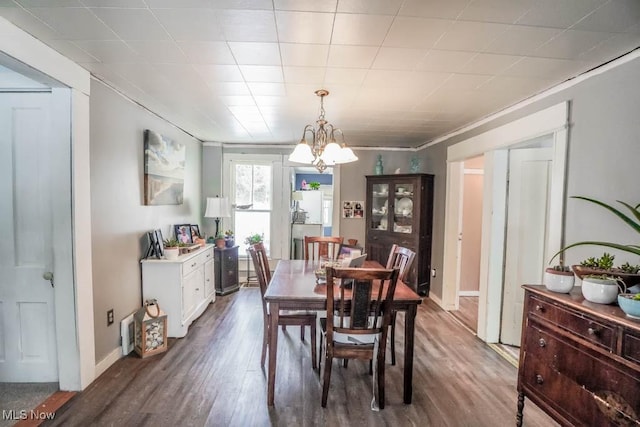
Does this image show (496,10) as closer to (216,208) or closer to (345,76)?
A: (345,76)

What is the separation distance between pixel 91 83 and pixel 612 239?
149 inches

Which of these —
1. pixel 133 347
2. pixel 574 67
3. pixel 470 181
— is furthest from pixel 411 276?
pixel 133 347

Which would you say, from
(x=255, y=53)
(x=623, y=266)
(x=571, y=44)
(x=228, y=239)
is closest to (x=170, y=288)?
(x=228, y=239)

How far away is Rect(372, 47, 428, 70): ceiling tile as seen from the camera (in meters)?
1.84

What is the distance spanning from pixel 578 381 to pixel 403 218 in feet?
10.3

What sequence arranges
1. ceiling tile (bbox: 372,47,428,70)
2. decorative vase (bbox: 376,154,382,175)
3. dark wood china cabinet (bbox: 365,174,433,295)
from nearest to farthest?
ceiling tile (bbox: 372,47,428,70)
dark wood china cabinet (bbox: 365,174,433,295)
decorative vase (bbox: 376,154,382,175)

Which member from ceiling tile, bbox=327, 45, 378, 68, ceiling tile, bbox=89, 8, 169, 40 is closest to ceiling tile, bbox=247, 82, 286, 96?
ceiling tile, bbox=327, 45, 378, 68

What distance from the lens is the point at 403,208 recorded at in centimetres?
459

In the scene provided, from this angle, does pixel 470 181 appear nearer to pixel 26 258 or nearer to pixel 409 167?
pixel 409 167

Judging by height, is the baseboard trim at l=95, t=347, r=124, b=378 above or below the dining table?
below

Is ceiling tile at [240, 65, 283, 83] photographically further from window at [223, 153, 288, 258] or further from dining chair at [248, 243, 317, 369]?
window at [223, 153, 288, 258]

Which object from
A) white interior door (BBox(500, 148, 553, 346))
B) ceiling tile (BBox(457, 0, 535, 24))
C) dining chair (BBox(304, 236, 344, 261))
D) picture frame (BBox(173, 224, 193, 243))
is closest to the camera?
ceiling tile (BBox(457, 0, 535, 24))

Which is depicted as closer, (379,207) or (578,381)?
(578,381)

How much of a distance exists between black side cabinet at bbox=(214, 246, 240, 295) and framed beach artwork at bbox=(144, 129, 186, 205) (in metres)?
1.00
